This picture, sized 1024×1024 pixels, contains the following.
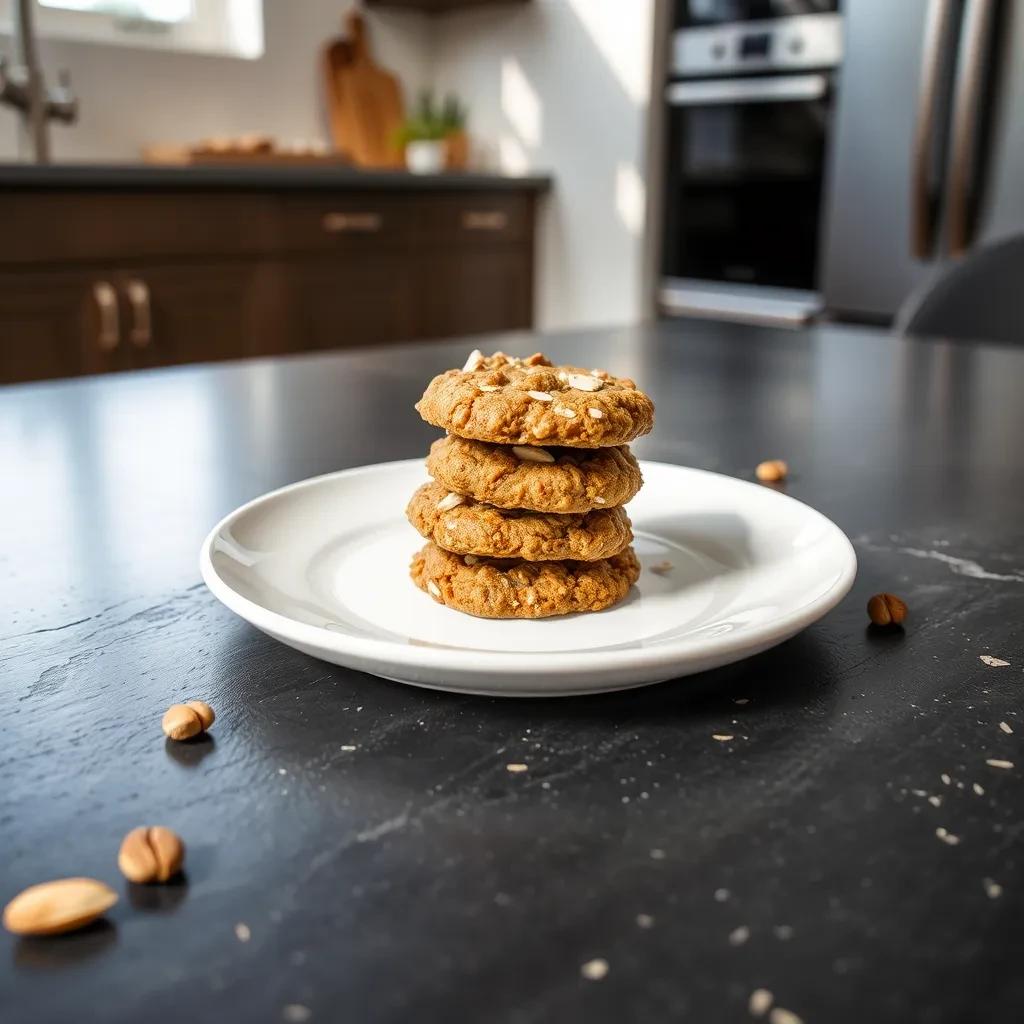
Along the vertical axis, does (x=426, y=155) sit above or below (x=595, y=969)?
above

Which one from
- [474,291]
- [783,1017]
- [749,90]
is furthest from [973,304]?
[474,291]

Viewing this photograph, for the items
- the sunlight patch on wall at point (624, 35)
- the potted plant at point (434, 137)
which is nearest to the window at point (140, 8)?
the potted plant at point (434, 137)

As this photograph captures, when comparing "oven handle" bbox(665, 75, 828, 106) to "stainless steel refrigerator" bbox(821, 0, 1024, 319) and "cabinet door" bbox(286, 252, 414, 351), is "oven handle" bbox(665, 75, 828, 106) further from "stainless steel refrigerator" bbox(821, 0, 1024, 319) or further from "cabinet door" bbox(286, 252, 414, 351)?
"cabinet door" bbox(286, 252, 414, 351)

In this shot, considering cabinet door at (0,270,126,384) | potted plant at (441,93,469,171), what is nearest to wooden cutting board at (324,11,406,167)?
potted plant at (441,93,469,171)

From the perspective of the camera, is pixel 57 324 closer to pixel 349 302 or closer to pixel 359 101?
pixel 349 302

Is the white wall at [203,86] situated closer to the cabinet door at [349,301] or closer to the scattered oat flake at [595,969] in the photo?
the cabinet door at [349,301]
